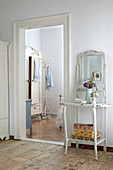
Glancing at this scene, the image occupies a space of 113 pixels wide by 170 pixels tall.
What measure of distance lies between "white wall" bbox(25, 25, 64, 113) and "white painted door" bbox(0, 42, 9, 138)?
12.1 ft

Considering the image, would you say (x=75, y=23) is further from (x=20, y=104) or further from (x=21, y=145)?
(x=21, y=145)

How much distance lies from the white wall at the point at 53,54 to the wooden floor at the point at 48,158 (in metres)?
4.32

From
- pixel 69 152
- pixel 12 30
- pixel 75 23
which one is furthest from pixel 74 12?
pixel 69 152

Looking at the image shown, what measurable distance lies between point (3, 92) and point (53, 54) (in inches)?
165

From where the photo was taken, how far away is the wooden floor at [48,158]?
11.1 feet

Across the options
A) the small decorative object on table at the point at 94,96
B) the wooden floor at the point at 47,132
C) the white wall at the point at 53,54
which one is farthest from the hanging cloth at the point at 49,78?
the small decorative object on table at the point at 94,96

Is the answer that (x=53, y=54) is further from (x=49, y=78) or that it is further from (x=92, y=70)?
(x=92, y=70)

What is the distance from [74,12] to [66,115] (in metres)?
1.89

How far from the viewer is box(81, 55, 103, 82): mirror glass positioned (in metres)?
4.20

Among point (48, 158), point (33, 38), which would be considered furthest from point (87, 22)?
point (33, 38)

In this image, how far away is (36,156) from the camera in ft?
12.6

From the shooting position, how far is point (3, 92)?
5008 mm

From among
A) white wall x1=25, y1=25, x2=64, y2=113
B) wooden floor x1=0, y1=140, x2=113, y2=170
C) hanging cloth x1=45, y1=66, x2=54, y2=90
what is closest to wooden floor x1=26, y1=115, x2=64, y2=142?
wooden floor x1=0, y1=140, x2=113, y2=170

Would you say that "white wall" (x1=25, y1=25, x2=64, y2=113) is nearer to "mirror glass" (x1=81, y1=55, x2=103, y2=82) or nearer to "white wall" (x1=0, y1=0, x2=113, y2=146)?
"white wall" (x1=0, y1=0, x2=113, y2=146)
